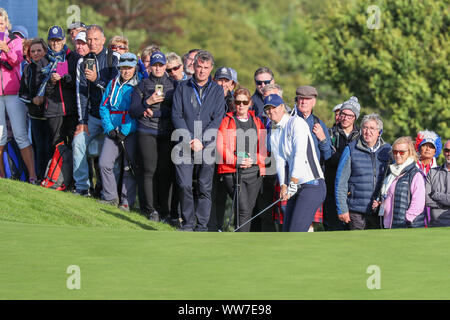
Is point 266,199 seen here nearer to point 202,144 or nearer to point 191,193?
point 191,193

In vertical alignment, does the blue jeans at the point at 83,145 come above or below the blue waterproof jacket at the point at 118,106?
below

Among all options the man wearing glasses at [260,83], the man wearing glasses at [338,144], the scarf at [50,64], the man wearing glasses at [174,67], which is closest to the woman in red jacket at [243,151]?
the man wearing glasses at [260,83]

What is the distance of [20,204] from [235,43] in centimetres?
6136

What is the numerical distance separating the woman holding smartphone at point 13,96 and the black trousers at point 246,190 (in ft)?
11.3

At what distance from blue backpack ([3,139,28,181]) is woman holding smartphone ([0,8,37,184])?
23 centimetres

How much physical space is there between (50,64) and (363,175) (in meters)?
4.80

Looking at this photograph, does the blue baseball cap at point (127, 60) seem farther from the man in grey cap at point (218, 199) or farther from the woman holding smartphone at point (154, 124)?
the man in grey cap at point (218, 199)

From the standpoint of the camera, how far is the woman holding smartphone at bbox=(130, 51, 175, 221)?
455 inches

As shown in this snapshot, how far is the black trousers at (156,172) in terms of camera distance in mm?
11711

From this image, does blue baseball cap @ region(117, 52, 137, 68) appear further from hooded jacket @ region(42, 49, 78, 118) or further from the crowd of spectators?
hooded jacket @ region(42, 49, 78, 118)

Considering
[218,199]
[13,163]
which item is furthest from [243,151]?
[13,163]

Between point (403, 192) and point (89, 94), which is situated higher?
point (89, 94)

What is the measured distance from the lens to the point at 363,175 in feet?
34.7

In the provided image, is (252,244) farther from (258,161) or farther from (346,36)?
(346,36)
